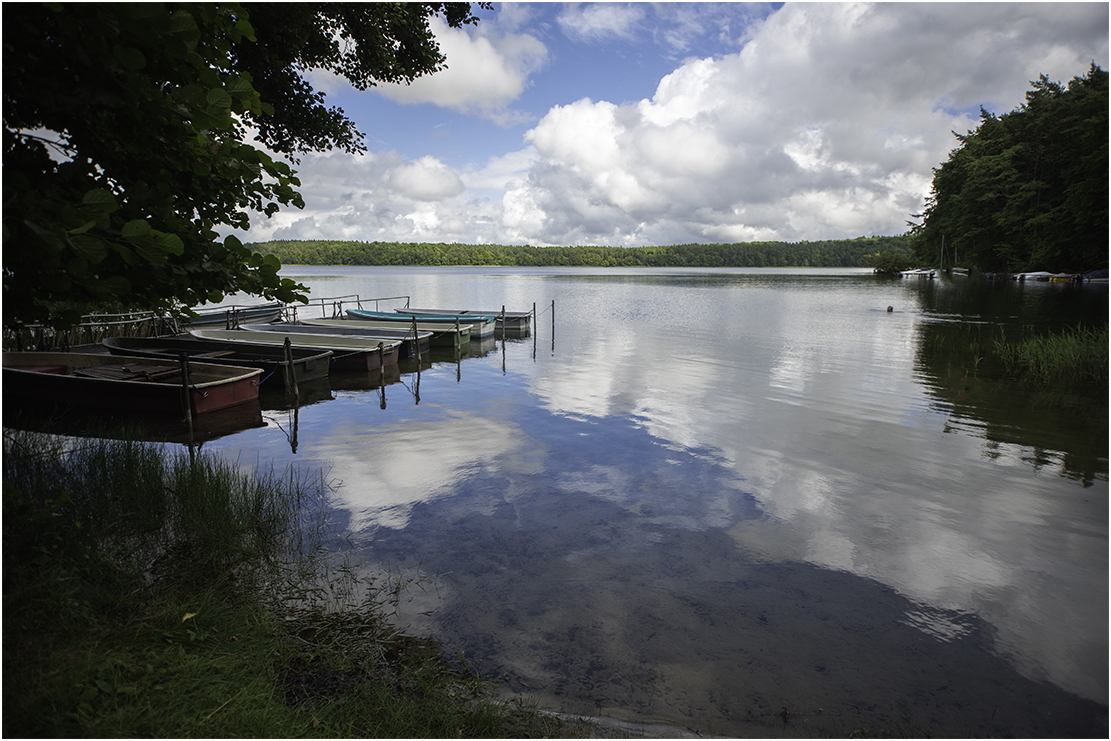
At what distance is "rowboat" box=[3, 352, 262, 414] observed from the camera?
12.0m

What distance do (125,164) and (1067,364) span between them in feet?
70.0

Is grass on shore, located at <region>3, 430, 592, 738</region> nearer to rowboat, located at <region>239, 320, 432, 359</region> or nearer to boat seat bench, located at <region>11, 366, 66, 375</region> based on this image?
boat seat bench, located at <region>11, 366, 66, 375</region>

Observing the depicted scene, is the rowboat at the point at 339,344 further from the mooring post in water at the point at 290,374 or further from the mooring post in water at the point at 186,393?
the mooring post in water at the point at 186,393

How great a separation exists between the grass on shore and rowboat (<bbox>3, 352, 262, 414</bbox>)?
6280 mm

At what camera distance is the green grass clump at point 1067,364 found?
50.7ft

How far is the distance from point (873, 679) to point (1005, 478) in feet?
21.2

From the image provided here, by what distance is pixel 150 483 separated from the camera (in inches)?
256

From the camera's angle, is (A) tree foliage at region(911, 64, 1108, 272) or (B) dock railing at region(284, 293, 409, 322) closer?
(B) dock railing at region(284, 293, 409, 322)

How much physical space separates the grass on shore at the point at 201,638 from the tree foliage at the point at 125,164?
154 centimetres

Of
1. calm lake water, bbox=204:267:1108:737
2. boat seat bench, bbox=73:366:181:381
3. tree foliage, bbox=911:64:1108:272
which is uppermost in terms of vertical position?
tree foliage, bbox=911:64:1108:272

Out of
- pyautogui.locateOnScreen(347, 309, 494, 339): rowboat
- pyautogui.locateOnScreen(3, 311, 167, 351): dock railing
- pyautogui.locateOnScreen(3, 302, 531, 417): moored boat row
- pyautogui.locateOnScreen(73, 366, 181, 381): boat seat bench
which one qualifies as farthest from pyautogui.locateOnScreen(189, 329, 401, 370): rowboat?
pyautogui.locateOnScreen(347, 309, 494, 339): rowboat

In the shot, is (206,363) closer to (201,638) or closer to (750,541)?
(201,638)

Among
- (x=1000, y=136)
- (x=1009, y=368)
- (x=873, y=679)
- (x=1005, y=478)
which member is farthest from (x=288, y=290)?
(x=1000, y=136)

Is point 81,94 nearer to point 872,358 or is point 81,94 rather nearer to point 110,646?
point 110,646
